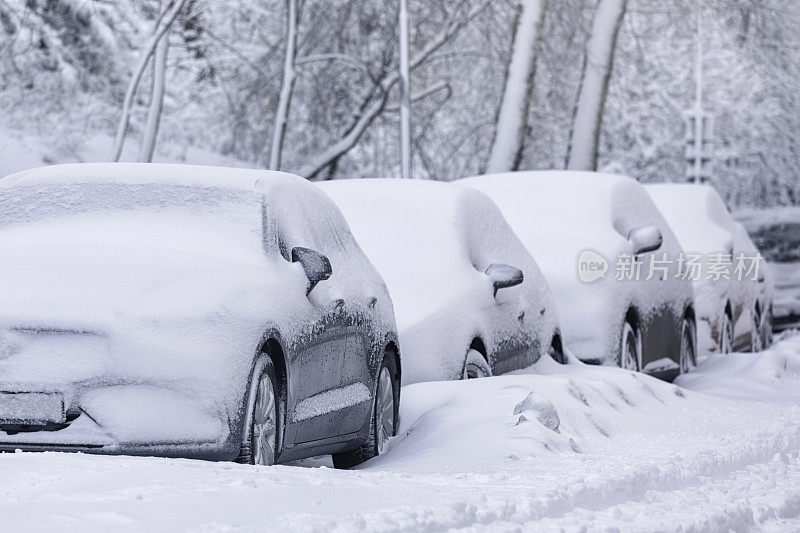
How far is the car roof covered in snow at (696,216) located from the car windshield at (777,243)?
683 inches

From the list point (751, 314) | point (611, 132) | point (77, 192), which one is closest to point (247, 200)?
point (77, 192)

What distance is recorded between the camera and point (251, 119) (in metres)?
31.5

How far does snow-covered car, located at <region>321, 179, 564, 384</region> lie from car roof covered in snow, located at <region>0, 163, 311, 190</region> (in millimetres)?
1638

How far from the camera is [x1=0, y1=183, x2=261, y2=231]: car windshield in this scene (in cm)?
695

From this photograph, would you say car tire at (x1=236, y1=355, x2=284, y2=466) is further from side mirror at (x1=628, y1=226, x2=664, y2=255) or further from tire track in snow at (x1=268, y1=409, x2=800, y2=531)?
side mirror at (x1=628, y1=226, x2=664, y2=255)

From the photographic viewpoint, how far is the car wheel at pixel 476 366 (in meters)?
8.95

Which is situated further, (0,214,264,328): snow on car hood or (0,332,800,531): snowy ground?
(0,214,264,328): snow on car hood

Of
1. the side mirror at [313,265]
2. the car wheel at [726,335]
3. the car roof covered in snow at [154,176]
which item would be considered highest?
the car roof covered in snow at [154,176]

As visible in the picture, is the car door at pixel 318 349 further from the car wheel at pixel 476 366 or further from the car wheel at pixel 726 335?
the car wheel at pixel 726 335

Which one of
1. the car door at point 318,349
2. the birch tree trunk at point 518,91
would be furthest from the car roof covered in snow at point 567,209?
the birch tree trunk at point 518,91

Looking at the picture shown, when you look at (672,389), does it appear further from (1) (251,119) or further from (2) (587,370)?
(1) (251,119)

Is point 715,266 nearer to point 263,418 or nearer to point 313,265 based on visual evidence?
point 313,265

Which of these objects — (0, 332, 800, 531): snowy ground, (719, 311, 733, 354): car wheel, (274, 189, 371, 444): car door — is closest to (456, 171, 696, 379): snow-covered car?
(719, 311, 733, 354): car wheel

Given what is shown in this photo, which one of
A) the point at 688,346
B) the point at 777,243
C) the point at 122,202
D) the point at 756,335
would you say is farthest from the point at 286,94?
the point at 122,202
